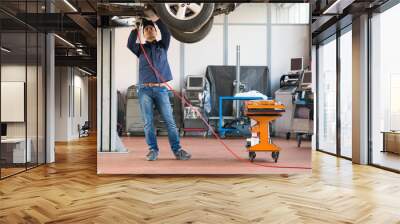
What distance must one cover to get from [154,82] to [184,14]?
0.78m

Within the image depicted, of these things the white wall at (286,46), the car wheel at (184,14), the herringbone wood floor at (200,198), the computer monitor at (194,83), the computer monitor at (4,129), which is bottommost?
the herringbone wood floor at (200,198)

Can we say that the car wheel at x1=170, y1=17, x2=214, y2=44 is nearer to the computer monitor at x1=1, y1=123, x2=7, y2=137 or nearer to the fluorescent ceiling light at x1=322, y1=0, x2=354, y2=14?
the fluorescent ceiling light at x1=322, y1=0, x2=354, y2=14

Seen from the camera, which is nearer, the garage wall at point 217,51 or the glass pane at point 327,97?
the garage wall at point 217,51

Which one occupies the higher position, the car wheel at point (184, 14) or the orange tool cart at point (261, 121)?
the car wheel at point (184, 14)

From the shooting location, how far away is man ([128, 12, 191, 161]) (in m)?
4.07

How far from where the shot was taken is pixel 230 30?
4074 mm

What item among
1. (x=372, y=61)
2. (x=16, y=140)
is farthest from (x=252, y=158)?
(x=16, y=140)

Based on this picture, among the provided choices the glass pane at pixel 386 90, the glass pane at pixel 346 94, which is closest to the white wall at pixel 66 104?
the glass pane at pixel 346 94

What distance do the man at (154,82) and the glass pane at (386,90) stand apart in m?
2.95

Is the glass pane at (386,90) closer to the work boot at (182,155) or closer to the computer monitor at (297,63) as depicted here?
the computer monitor at (297,63)

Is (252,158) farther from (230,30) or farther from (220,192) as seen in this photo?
(230,30)

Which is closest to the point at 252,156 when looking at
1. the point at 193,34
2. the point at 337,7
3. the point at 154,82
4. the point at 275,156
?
the point at 275,156

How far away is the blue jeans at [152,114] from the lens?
13.4ft

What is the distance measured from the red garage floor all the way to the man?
0.07 meters
